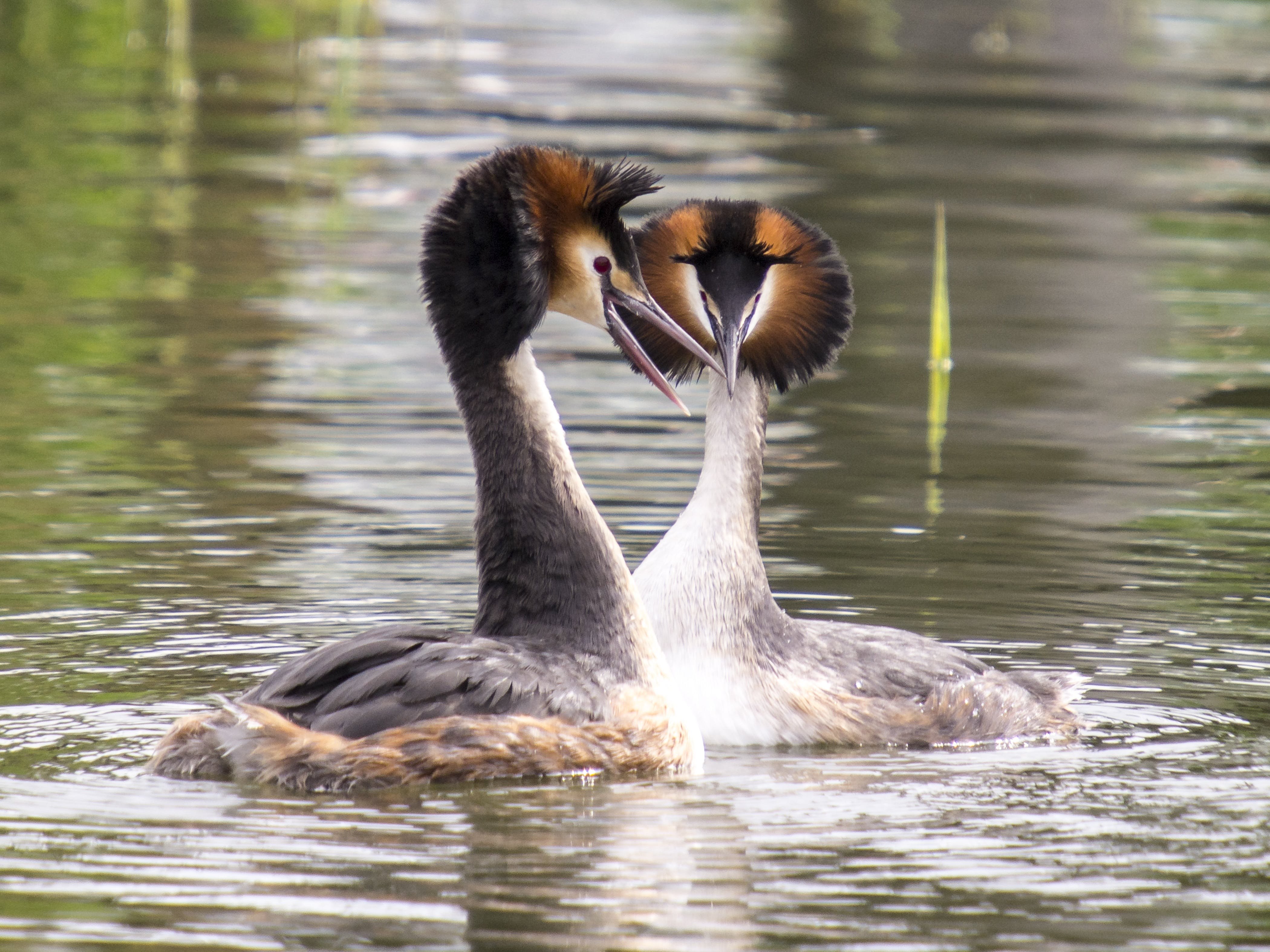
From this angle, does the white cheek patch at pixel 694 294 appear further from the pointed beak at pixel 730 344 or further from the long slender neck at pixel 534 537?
the long slender neck at pixel 534 537

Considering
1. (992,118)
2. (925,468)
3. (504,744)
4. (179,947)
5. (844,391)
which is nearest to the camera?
(179,947)

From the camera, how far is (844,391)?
13711 mm

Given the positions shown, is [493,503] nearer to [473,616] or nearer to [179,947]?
[473,616]

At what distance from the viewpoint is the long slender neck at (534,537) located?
696cm

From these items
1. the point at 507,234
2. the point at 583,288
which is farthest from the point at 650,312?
the point at 507,234

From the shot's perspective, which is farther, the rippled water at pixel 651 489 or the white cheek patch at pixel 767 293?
the white cheek patch at pixel 767 293

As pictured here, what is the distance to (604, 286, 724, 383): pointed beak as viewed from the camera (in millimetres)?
7191

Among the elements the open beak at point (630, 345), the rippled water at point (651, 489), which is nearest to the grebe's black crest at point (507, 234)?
the open beak at point (630, 345)

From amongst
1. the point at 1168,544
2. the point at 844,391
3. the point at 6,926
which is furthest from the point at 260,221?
the point at 6,926

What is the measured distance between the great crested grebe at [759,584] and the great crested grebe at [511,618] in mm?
576

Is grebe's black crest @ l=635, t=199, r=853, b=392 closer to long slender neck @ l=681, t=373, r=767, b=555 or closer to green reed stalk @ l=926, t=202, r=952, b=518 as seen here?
long slender neck @ l=681, t=373, r=767, b=555

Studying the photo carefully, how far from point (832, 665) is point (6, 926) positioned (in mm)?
3292

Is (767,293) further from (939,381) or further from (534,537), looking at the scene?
(939,381)

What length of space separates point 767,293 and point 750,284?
0.27 feet
